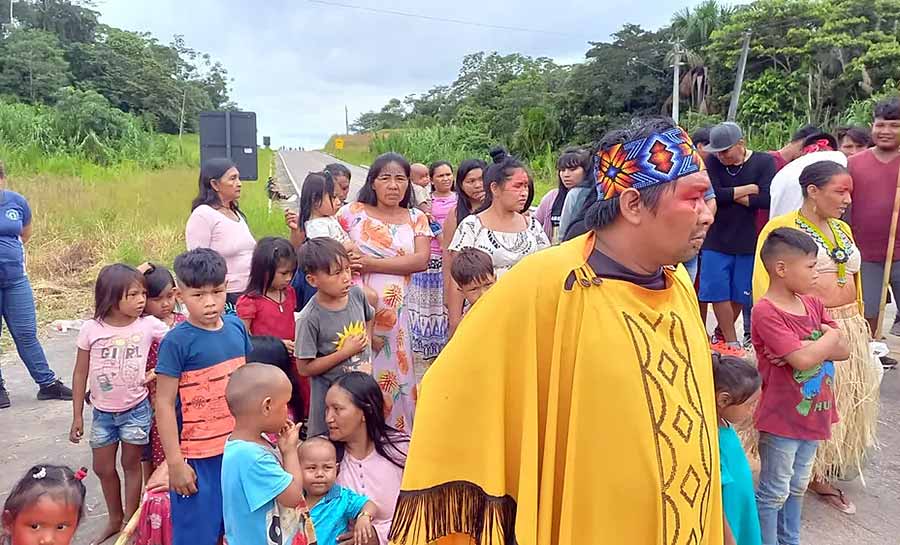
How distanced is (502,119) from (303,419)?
88.3ft

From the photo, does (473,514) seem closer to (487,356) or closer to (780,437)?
(487,356)

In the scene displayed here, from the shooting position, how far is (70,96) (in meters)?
21.8

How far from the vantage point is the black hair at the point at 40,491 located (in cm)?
207

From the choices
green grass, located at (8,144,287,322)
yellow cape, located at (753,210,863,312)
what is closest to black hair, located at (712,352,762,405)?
yellow cape, located at (753,210,863,312)

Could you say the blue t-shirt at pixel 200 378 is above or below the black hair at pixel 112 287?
below

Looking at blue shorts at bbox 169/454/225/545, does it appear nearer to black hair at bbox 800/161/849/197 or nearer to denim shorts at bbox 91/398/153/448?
denim shorts at bbox 91/398/153/448

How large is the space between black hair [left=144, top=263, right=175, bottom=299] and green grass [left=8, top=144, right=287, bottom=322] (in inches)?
177

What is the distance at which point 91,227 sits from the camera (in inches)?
421

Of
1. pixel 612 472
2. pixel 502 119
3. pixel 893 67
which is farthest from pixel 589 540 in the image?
pixel 502 119

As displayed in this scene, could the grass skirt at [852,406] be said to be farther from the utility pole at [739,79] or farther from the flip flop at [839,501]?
the utility pole at [739,79]

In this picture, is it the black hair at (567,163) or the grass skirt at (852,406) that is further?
the black hair at (567,163)

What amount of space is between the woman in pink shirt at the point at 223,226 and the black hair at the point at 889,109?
4.31 metres

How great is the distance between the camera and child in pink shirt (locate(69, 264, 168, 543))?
3303mm

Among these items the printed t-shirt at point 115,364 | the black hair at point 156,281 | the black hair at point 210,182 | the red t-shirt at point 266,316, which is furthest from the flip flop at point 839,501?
the black hair at point 210,182
